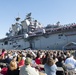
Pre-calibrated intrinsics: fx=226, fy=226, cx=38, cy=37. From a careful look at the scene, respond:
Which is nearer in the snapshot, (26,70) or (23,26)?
(26,70)

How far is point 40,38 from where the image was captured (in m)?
48.5

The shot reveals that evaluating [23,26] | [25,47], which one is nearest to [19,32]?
[23,26]

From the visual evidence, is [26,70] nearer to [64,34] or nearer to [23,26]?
[64,34]

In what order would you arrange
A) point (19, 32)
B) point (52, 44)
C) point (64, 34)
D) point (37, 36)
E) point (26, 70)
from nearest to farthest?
point (26, 70)
point (64, 34)
point (52, 44)
point (37, 36)
point (19, 32)

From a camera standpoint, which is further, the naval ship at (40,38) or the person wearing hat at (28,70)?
the naval ship at (40,38)

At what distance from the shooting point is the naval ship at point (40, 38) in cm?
4128

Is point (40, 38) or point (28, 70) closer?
point (28, 70)

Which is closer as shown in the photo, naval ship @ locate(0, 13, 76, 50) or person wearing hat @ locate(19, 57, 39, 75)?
person wearing hat @ locate(19, 57, 39, 75)

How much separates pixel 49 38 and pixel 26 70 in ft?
135

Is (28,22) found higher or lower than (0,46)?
higher

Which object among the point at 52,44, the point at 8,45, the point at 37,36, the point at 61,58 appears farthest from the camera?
the point at 8,45

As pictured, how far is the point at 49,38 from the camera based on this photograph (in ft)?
151

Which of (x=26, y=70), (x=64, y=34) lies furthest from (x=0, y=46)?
(x=26, y=70)

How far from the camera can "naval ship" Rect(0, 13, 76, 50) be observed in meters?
41.3
